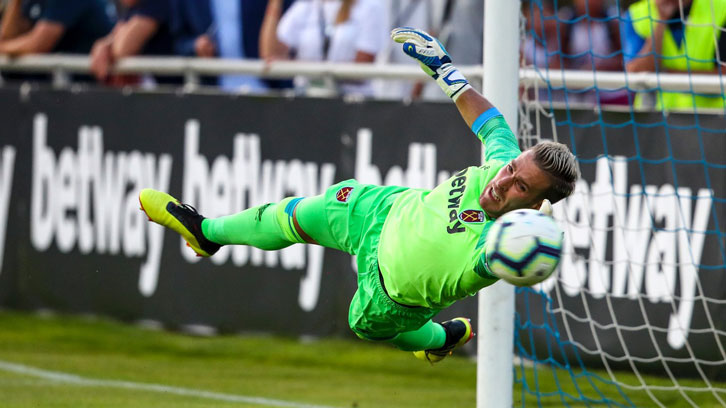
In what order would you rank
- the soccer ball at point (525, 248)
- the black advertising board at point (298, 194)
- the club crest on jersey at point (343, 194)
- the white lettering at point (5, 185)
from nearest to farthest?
the soccer ball at point (525, 248), the club crest on jersey at point (343, 194), the black advertising board at point (298, 194), the white lettering at point (5, 185)

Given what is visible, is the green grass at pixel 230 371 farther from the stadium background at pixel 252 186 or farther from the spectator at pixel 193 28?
the spectator at pixel 193 28

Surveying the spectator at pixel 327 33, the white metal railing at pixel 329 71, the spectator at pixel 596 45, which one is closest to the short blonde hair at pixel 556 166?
the white metal railing at pixel 329 71

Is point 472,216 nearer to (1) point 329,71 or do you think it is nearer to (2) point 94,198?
(1) point 329,71

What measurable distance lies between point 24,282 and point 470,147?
4.15m

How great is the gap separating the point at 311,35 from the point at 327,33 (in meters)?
0.14

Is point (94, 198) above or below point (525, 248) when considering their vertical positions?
above

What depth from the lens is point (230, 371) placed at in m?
8.15

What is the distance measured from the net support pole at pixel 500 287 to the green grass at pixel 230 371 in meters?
1.06

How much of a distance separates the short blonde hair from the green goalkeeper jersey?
30 cm

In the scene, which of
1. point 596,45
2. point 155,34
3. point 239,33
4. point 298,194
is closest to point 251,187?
point 298,194

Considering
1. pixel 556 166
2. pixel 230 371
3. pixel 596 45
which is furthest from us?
pixel 596 45

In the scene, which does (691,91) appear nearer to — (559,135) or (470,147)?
(559,135)

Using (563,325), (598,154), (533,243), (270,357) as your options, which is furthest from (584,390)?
(533,243)

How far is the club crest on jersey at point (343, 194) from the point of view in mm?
5750
